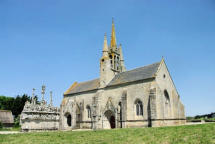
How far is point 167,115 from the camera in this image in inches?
1180

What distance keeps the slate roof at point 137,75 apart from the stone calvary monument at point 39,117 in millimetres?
12742

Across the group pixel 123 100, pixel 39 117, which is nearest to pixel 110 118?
pixel 123 100

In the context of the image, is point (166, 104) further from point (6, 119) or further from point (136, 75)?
point (6, 119)

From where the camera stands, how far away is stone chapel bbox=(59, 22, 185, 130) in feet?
94.5

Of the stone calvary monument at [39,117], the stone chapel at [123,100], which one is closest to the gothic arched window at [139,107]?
the stone chapel at [123,100]

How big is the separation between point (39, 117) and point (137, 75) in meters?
19.2

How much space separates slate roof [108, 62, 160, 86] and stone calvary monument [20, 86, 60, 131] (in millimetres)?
12742

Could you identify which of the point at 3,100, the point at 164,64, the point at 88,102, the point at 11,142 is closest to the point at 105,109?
the point at 88,102

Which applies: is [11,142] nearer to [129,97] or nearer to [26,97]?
[129,97]

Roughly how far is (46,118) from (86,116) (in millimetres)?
8281

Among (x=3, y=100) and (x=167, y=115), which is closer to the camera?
(x=167, y=115)

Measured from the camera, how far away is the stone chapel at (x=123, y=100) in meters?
28.8

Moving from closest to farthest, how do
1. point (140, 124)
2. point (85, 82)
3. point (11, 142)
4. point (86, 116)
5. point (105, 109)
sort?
1. point (11, 142)
2. point (140, 124)
3. point (105, 109)
4. point (86, 116)
5. point (85, 82)

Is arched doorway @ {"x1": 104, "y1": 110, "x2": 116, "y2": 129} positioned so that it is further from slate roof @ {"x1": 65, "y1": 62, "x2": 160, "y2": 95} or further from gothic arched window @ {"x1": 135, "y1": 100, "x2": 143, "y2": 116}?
gothic arched window @ {"x1": 135, "y1": 100, "x2": 143, "y2": 116}
